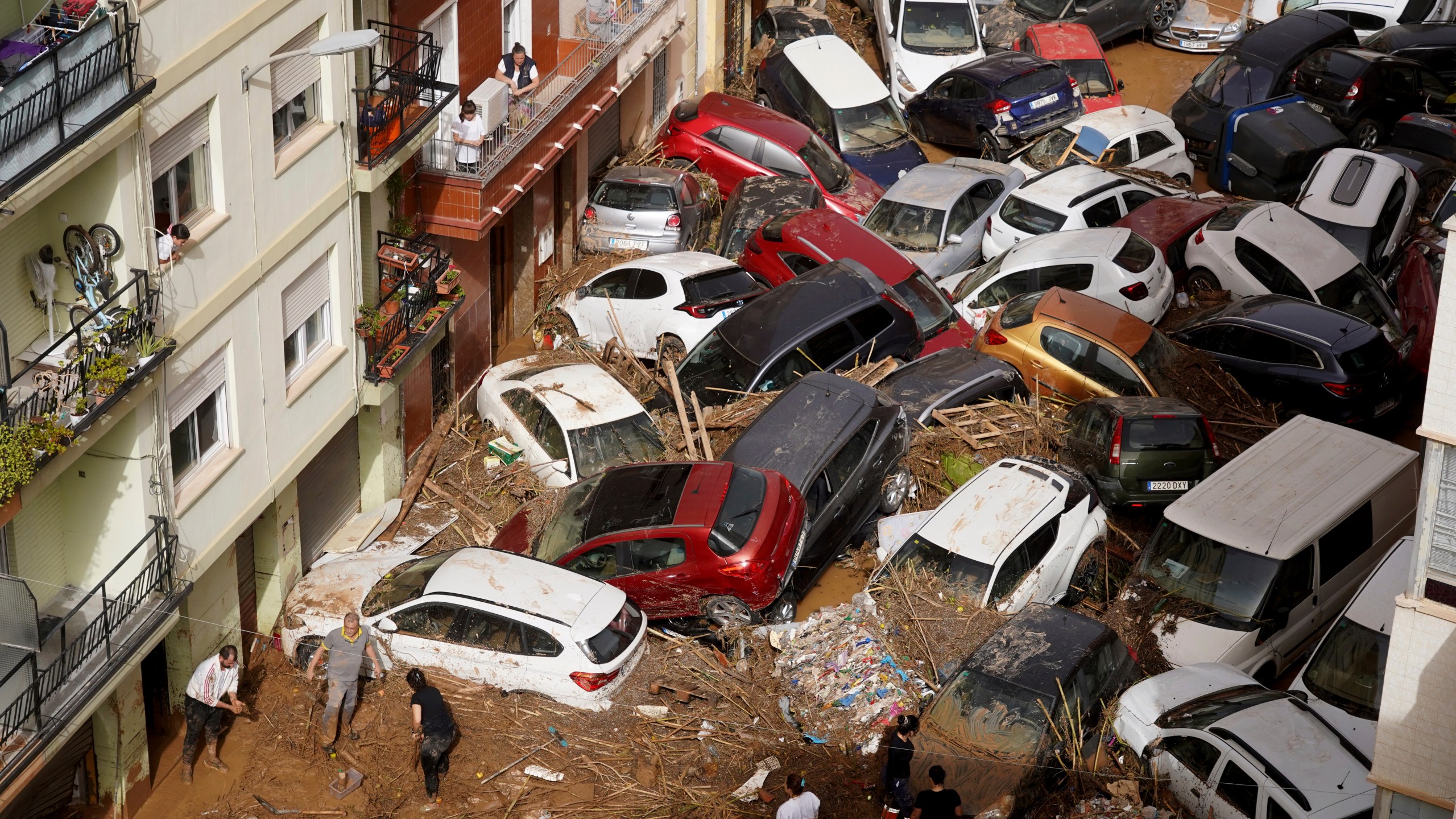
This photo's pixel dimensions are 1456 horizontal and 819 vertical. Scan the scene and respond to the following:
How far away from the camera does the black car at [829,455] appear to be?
15.8 meters

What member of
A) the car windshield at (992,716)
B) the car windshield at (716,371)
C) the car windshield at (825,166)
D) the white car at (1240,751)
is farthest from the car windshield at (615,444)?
the car windshield at (825,166)

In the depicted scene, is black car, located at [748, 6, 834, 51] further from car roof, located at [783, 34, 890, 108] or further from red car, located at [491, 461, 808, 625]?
red car, located at [491, 461, 808, 625]

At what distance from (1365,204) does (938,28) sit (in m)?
9.46

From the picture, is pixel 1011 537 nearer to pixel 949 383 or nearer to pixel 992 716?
pixel 992 716

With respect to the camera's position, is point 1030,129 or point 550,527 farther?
point 1030,129

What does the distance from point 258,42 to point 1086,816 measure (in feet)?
32.7

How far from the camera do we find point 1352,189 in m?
22.4

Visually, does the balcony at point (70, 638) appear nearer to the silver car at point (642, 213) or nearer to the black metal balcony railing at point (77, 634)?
the black metal balcony railing at point (77, 634)

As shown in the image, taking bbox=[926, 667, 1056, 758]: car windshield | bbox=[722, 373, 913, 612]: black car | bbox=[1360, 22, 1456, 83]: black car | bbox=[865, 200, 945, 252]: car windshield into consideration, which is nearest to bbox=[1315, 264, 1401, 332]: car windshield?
bbox=[865, 200, 945, 252]: car windshield

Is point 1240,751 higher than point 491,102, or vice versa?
point 491,102

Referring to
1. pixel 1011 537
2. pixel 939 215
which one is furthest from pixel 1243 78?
pixel 1011 537

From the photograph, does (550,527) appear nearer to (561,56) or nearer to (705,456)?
(705,456)

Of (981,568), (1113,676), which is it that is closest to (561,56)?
(981,568)

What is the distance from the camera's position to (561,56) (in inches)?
890
